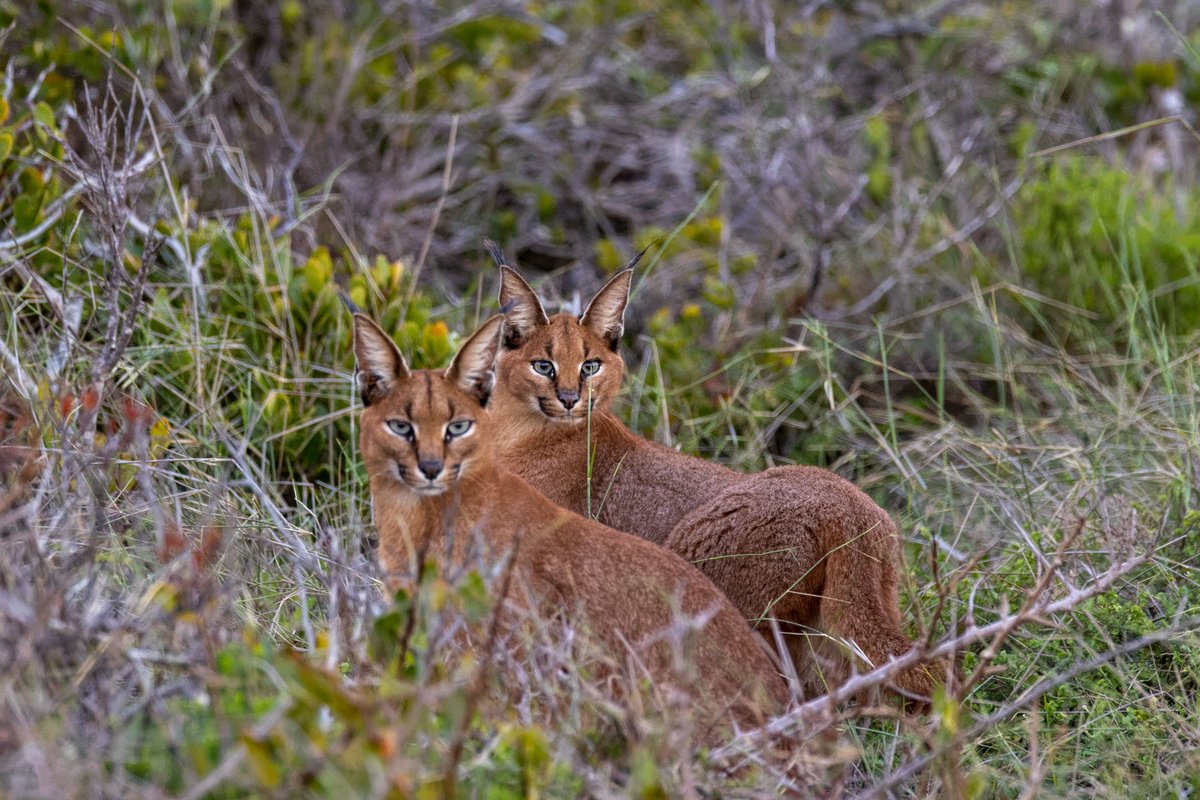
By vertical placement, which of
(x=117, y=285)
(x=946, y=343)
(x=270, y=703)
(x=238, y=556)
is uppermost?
(x=117, y=285)

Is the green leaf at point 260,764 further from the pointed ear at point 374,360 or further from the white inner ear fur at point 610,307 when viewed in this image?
the white inner ear fur at point 610,307

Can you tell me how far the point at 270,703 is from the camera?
2957 millimetres

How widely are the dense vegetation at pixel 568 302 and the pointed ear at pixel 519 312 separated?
89 centimetres

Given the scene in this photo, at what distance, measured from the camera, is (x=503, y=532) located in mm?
4012

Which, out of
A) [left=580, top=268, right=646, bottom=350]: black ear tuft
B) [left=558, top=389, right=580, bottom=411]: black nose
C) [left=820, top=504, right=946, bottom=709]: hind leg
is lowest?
[left=820, top=504, right=946, bottom=709]: hind leg

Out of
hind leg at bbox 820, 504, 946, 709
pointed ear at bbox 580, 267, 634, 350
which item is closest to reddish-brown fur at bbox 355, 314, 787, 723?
hind leg at bbox 820, 504, 946, 709

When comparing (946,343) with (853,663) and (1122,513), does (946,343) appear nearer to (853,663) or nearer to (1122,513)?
(1122,513)

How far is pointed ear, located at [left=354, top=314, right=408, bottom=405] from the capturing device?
3.89 m

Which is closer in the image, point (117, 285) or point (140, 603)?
point (140, 603)

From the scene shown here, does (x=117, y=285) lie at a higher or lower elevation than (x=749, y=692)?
higher

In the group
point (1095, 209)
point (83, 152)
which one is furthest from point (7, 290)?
point (1095, 209)

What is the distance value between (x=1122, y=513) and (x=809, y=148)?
3.31 meters

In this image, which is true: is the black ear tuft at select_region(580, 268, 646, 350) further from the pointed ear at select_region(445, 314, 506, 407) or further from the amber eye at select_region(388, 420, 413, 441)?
the amber eye at select_region(388, 420, 413, 441)

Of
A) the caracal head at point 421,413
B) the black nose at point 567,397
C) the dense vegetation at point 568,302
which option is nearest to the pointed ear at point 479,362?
the caracal head at point 421,413
